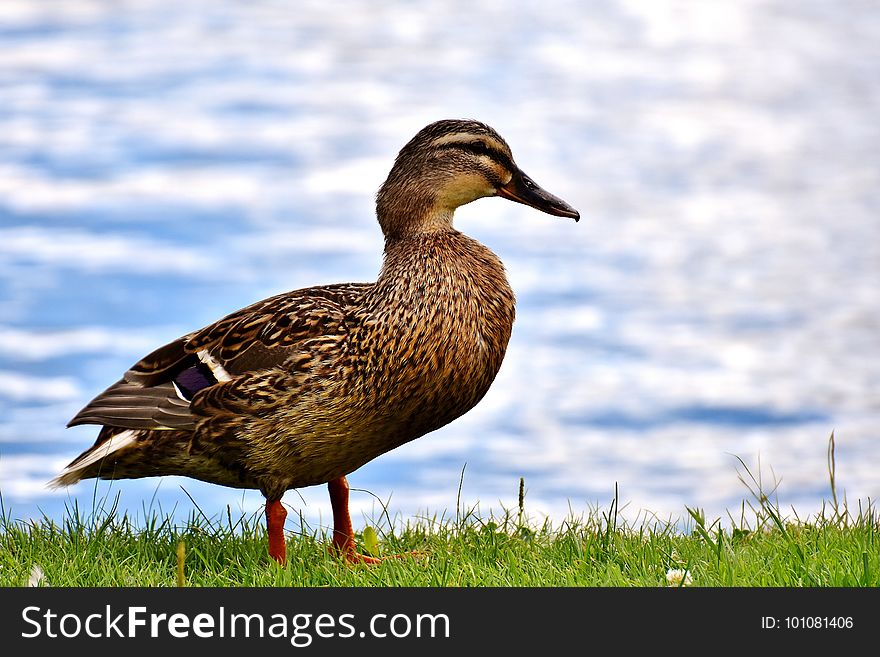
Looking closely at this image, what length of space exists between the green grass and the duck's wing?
0.59m

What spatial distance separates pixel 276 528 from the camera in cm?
627

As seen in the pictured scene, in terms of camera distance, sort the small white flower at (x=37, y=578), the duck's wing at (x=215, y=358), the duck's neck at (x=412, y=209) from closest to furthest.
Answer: the small white flower at (x=37, y=578)
the duck's wing at (x=215, y=358)
the duck's neck at (x=412, y=209)

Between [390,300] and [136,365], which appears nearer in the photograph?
[390,300]

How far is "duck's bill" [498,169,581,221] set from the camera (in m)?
6.65

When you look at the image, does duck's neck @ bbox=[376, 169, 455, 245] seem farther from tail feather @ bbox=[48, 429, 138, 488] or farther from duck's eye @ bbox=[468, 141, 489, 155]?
tail feather @ bbox=[48, 429, 138, 488]

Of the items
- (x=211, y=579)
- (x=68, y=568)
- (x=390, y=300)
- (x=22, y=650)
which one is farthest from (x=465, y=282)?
(x=22, y=650)

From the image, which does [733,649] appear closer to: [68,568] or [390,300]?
[390,300]

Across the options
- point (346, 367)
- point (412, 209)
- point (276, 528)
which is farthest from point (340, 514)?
point (412, 209)

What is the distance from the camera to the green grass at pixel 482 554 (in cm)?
532

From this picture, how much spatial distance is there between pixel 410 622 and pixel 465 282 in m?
2.23

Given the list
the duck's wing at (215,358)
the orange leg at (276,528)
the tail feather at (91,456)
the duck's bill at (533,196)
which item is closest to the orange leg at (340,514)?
the orange leg at (276,528)

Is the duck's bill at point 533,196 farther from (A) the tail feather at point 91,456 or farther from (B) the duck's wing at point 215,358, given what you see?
(A) the tail feather at point 91,456

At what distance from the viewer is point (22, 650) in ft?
15.0

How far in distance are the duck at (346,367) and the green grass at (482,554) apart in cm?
29
